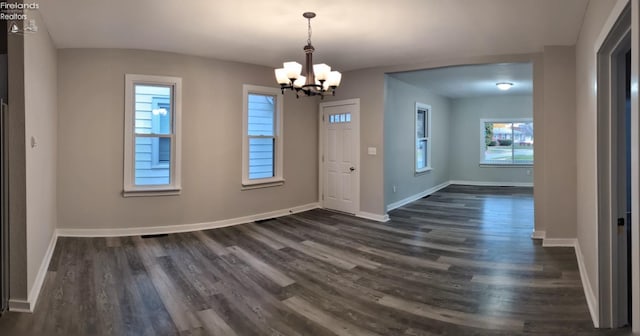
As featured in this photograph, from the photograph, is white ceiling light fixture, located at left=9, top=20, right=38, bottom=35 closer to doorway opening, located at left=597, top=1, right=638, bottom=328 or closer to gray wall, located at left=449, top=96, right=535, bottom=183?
doorway opening, located at left=597, top=1, right=638, bottom=328

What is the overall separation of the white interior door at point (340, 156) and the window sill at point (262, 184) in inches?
39.7

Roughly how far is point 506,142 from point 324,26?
336 inches

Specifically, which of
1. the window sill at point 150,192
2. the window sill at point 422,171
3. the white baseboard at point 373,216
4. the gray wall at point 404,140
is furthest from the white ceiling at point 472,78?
the window sill at point 150,192

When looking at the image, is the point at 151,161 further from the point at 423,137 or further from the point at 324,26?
the point at 423,137

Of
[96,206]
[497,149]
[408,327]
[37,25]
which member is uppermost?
[37,25]

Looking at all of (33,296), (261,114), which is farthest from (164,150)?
(33,296)

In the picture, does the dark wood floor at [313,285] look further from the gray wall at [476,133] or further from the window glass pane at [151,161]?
the gray wall at [476,133]

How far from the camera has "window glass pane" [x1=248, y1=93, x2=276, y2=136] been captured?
589 cm

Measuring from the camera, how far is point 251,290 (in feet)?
10.2

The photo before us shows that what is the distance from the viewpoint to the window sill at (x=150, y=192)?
16.1 ft

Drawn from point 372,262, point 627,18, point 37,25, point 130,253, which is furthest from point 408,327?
point 37,25

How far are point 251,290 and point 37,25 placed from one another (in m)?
3.15

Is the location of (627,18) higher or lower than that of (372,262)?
higher

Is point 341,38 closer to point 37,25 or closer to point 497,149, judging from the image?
point 37,25
